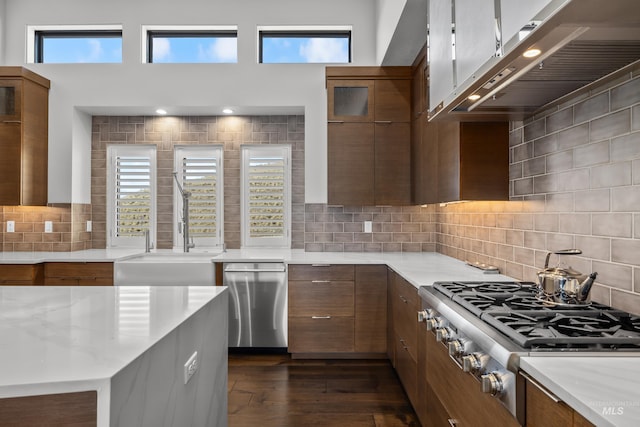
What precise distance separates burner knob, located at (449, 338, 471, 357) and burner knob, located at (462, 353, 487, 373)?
81 millimetres

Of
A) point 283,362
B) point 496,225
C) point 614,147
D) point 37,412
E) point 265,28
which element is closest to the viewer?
point 37,412

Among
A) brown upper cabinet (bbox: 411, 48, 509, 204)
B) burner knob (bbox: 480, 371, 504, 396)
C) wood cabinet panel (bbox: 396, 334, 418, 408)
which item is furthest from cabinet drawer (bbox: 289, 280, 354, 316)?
burner knob (bbox: 480, 371, 504, 396)

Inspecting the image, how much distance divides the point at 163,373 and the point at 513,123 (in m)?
2.24

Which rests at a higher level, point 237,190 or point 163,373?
point 237,190

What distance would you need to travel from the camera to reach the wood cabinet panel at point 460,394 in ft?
4.10

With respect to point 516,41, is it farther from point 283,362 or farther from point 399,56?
point 283,362

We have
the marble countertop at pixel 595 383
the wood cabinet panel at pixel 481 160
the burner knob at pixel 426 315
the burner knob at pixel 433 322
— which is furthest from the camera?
the wood cabinet panel at pixel 481 160

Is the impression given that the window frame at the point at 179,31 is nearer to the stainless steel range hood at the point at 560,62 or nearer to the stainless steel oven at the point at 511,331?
the stainless steel range hood at the point at 560,62

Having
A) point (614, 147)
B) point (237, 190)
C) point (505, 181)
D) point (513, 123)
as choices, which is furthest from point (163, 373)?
point (237, 190)

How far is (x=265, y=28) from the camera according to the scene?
406 centimetres

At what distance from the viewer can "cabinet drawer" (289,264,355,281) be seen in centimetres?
332

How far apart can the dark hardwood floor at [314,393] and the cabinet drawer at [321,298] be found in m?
0.43

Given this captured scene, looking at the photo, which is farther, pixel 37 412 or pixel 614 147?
pixel 614 147

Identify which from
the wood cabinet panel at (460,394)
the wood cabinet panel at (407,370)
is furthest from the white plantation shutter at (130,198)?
the wood cabinet panel at (460,394)
